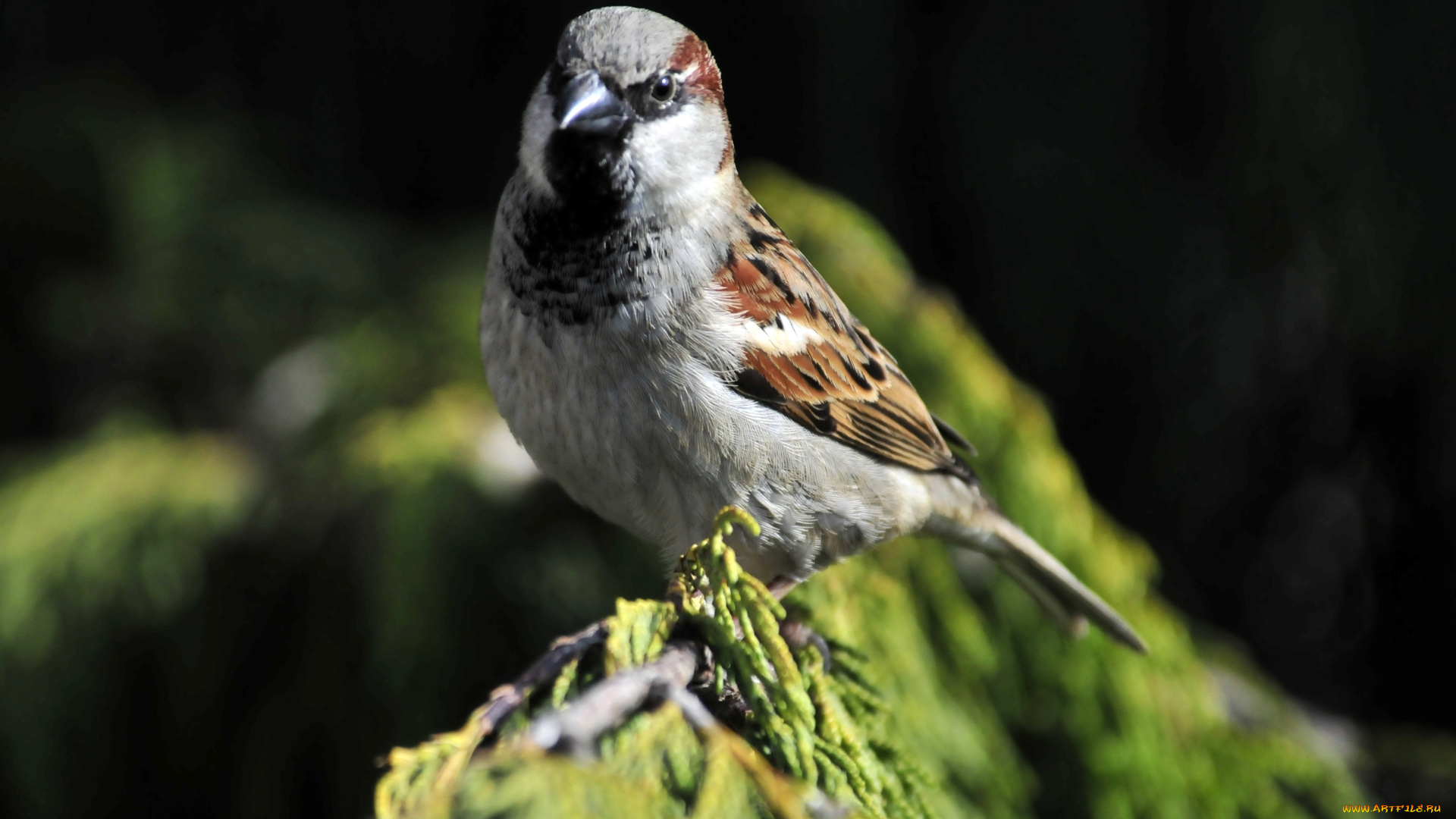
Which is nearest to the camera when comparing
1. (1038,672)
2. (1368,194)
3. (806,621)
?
(806,621)

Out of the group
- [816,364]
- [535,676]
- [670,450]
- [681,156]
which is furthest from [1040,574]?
[535,676]

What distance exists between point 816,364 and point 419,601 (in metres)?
0.75

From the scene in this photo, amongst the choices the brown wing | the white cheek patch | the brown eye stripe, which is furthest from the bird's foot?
the brown eye stripe

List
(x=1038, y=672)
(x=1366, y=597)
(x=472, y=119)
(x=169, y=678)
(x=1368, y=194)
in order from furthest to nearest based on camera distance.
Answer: (x=472, y=119)
(x=1366, y=597)
(x=1368, y=194)
(x=169, y=678)
(x=1038, y=672)

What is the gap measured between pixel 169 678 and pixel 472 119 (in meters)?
1.64

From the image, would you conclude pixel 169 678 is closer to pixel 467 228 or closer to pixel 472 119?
pixel 467 228

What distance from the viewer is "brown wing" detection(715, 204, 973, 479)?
4.76 ft

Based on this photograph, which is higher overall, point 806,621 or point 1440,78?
point 1440,78

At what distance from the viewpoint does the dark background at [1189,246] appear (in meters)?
2.18

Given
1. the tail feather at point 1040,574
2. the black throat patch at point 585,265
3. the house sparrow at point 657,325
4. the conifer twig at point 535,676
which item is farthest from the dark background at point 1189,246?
the conifer twig at point 535,676

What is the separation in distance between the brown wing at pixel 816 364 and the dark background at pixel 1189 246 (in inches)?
35.4

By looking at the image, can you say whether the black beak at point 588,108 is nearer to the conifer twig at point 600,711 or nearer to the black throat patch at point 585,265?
the black throat patch at point 585,265

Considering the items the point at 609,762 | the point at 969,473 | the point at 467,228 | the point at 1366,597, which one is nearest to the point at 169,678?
the point at 467,228

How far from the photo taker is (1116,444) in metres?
2.54
